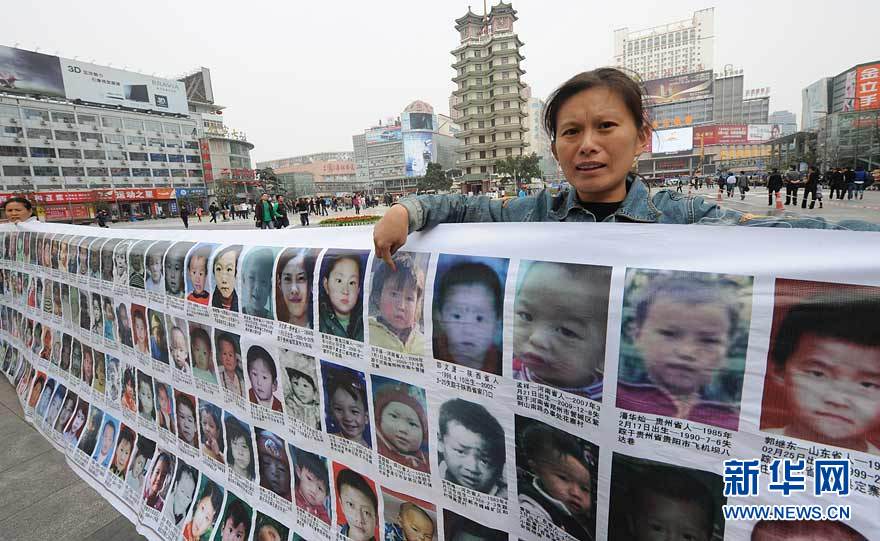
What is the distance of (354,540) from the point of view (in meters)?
1.28

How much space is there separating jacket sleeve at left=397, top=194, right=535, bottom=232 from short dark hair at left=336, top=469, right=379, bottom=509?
759 mm

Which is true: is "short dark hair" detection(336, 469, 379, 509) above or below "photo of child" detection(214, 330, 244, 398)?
below

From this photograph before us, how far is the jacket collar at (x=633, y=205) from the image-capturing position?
3.71 feet

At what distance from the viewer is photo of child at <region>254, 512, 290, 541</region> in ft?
4.70

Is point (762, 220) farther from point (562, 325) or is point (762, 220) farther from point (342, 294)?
point (342, 294)

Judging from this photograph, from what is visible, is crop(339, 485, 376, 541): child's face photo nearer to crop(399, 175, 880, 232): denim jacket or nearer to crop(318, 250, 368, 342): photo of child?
crop(318, 250, 368, 342): photo of child

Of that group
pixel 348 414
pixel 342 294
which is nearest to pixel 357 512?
pixel 348 414

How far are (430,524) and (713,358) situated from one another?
82 centimetres

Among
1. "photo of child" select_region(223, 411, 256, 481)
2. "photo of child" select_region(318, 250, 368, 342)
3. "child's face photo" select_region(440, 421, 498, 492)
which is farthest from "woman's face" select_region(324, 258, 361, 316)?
"photo of child" select_region(223, 411, 256, 481)

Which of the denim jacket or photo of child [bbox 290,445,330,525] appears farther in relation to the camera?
photo of child [bbox 290,445,330,525]

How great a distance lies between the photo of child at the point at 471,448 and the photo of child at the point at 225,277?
0.94m

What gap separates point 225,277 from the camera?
1.62 meters

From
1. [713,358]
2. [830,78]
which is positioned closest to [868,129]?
[830,78]

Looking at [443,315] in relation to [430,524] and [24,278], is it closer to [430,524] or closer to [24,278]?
[430,524]
